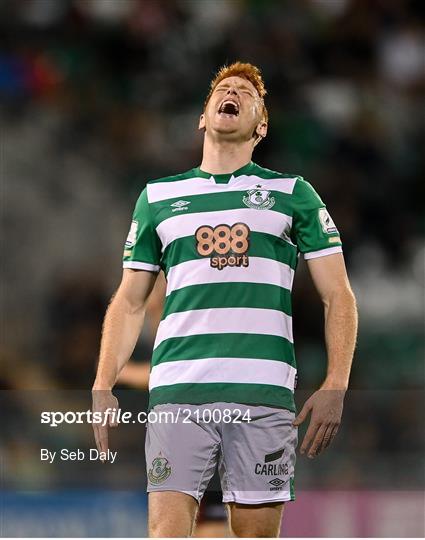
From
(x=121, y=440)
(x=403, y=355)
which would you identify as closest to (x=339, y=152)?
(x=403, y=355)

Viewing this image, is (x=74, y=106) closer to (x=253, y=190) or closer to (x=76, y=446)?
(x=76, y=446)

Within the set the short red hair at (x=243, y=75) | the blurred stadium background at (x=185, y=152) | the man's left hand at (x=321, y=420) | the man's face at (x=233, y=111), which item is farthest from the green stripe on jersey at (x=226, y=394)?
the blurred stadium background at (x=185, y=152)

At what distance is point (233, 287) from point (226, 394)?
0.32m

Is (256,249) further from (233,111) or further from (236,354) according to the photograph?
(233,111)

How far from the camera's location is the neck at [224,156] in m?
3.40

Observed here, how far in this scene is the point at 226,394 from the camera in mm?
3121

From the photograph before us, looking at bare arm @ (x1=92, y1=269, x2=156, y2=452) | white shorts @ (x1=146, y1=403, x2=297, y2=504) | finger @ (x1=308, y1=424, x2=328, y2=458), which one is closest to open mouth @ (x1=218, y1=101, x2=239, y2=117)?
bare arm @ (x1=92, y1=269, x2=156, y2=452)

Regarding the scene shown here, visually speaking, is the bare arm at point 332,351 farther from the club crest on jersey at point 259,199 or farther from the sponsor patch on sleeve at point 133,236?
the sponsor patch on sleeve at point 133,236

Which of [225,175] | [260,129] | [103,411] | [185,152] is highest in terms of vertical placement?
[185,152]

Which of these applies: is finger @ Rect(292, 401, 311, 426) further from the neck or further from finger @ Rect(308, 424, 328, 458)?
the neck

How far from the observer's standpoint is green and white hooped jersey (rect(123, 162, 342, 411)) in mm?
3143

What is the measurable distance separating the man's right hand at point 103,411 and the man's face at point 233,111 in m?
0.89

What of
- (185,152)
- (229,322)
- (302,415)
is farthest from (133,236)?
(185,152)

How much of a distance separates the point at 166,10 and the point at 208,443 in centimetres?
618
